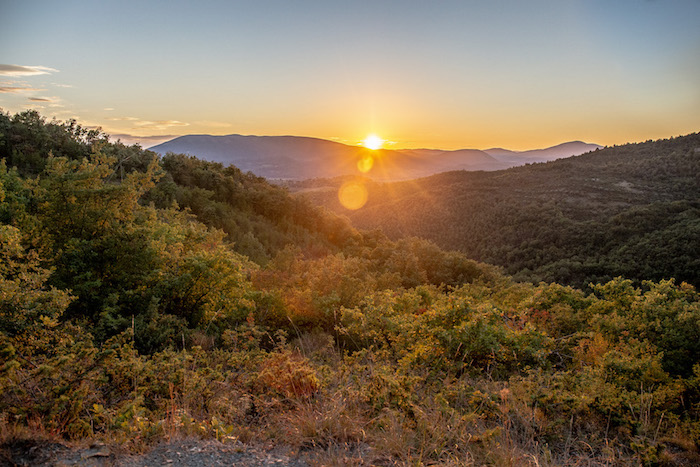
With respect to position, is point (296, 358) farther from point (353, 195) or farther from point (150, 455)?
point (353, 195)

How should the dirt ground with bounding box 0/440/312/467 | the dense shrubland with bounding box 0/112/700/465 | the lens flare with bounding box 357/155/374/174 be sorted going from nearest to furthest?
the dirt ground with bounding box 0/440/312/467, the dense shrubland with bounding box 0/112/700/465, the lens flare with bounding box 357/155/374/174

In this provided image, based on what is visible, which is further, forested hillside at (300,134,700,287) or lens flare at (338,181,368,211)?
lens flare at (338,181,368,211)

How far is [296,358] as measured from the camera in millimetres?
4520

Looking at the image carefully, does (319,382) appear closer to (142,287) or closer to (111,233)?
(142,287)

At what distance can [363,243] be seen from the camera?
1512 cm

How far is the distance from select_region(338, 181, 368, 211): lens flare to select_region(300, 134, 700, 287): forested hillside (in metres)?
1.58

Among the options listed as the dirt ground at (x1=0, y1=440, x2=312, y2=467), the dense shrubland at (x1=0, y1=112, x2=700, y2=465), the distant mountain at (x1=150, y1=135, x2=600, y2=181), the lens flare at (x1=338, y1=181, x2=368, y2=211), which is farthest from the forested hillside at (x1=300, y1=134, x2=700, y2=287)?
the distant mountain at (x1=150, y1=135, x2=600, y2=181)

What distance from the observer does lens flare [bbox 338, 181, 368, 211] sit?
6688 centimetres

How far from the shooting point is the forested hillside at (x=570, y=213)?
34.7 metres

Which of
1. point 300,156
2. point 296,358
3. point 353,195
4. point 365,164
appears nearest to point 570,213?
point 353,195

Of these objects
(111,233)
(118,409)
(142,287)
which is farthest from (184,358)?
(111,233)

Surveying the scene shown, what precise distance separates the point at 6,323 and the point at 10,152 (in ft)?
35.0

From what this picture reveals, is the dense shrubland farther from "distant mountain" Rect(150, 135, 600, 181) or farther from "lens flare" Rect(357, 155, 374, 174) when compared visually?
"lens flare" Rect(357, 155, 374, 174)

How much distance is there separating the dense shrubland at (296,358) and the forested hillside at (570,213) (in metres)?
26.5
